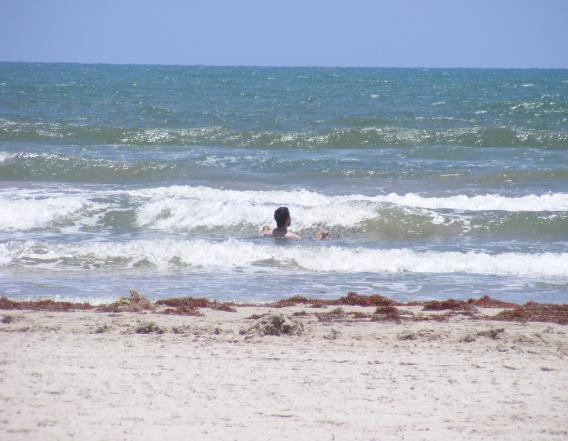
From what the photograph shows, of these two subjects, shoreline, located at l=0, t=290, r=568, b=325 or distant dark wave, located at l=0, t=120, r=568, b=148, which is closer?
shoreline, located at l=0, t=290, r=568, b=325

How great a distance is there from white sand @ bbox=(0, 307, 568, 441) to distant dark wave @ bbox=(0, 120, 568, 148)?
19044 mm

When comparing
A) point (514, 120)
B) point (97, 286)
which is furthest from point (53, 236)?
point (514, 120)

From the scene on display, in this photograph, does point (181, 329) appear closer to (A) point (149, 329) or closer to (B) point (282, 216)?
(A) point (149, 329)

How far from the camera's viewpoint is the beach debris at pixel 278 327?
7492 millimetres

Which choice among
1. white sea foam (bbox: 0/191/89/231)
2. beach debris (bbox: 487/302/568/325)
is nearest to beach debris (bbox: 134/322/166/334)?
beach debris (bbox: 487/302/568/325)

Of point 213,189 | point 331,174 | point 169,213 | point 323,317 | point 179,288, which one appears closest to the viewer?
point 323,317

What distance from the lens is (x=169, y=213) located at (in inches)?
640

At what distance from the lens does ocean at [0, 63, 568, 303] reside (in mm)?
11320

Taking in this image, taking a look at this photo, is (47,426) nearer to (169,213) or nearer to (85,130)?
(169,213)

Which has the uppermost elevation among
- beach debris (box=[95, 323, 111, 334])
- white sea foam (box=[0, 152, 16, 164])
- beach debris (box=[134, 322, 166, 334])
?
white sea foam (box=[0, 152, 16, 164])

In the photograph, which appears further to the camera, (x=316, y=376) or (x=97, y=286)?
(x=97, y=286)

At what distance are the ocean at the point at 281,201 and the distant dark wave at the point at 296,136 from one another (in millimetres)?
102

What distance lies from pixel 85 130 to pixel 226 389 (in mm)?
23860

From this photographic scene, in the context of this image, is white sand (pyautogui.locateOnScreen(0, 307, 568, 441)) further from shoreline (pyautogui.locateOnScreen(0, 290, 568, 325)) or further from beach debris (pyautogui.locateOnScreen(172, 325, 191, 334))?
shoreline (pyautogui.locateOnScreen(0, 290, 568, 325))
